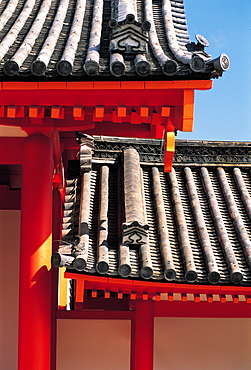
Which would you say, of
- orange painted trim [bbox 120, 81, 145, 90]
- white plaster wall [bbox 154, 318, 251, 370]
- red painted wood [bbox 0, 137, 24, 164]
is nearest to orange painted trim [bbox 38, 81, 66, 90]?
orange painted trim [bbox 120, 81, 145, 90]

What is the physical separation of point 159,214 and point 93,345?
68.7 inches

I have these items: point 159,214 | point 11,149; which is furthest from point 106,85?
point 159,214

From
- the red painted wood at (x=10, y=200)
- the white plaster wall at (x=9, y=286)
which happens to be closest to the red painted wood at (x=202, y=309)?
the white plaster wall at (x=9, y=286)

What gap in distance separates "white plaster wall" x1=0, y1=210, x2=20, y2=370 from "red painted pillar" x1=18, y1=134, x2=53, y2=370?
5.74 feet

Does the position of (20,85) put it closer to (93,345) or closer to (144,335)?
(144,335)

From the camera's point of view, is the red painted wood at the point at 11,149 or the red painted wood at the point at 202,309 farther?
the red painted wood at the point at 202,309

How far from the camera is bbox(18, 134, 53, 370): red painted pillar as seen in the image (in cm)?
606

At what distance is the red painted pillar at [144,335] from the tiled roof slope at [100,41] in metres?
2.61

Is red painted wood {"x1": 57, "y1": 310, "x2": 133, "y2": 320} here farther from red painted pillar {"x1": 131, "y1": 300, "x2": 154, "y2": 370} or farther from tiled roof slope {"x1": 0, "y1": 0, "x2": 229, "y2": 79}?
tiled roof slope {"x1": 0, "y1": 0, "x2": 229, "y2": 79}

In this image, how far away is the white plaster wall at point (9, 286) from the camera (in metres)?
7.73

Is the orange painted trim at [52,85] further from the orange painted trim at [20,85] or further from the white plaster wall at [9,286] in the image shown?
the white plaster wall at [9,286]

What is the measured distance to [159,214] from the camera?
23.6 ft

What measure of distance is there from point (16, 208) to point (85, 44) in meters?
2.70

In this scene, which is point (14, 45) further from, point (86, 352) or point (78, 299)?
point (86, 352)
